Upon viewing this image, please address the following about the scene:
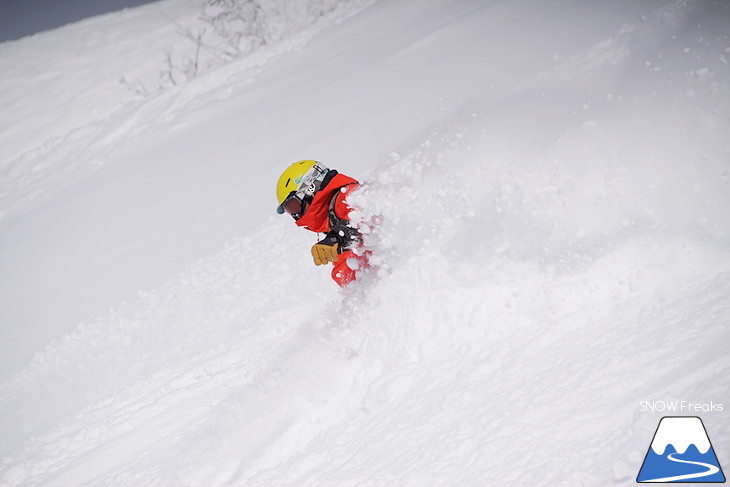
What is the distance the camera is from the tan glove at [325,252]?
3508mm

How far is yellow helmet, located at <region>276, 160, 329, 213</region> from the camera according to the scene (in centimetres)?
361

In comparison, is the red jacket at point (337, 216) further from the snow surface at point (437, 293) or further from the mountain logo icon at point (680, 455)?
the mountain logo icon at point (680, 455)

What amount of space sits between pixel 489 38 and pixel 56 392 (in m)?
7.68

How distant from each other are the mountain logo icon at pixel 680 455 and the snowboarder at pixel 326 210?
7.30 ft

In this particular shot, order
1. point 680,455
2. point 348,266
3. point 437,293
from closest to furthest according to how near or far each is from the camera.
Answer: point 680,455, point 437,293, point 348,266

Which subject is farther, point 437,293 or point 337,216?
point 337,216

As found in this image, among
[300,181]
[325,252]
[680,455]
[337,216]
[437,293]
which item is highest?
[300,181]

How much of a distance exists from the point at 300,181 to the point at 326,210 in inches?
11.2

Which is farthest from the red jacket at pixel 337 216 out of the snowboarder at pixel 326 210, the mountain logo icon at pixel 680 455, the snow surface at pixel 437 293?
the mountain logo icon at pixel 680 455

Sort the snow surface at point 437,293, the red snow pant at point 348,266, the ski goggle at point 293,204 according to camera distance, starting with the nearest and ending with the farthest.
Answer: the snow surface at point 437,293 → the red snow pant at point 348,266 → the ski goggle at point 293,204

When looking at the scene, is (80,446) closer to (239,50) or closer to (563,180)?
(563,180)

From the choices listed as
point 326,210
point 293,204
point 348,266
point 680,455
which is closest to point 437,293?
point 348,266

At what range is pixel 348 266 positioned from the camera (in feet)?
11.4

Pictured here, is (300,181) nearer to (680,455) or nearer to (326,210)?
(326,210)
